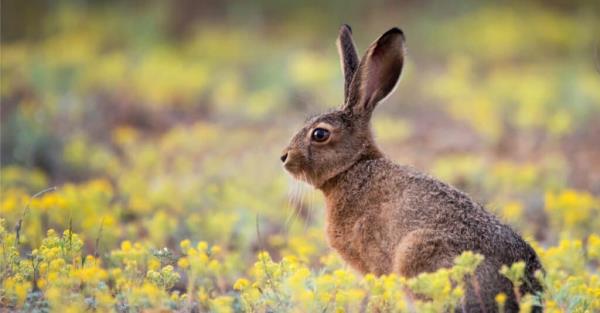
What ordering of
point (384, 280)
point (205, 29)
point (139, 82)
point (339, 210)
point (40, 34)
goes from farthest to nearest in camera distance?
point (205, 29), point (40, 34), point (139, 82), point (339, 210), point (384, 280)

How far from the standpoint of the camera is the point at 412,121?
12242 mm

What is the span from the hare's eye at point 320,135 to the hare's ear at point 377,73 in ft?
0.79

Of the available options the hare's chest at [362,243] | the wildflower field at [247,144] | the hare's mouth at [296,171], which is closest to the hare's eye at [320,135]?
the hare's mouth at [296,171]

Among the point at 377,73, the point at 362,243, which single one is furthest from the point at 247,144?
the point at 362,243

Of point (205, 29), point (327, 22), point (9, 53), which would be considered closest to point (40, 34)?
point (9, 53)

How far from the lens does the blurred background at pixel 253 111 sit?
7710 millimetres

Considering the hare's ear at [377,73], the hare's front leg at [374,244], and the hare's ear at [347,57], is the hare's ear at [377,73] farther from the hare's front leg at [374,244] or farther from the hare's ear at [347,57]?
the hare's front leg at [374,244]

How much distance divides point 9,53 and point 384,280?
359 inches

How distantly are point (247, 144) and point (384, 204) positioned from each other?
18.2 feet

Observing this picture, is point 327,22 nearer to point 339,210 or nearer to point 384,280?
point 339,210

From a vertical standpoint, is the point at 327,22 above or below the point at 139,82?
above

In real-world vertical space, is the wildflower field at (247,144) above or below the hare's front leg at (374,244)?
above

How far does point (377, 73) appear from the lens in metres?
5.78

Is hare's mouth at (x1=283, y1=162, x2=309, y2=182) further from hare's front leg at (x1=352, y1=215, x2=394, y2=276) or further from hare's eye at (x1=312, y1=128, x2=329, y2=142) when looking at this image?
hare's front leg at (x1=352, y1=215, x2=394, y2=276)
